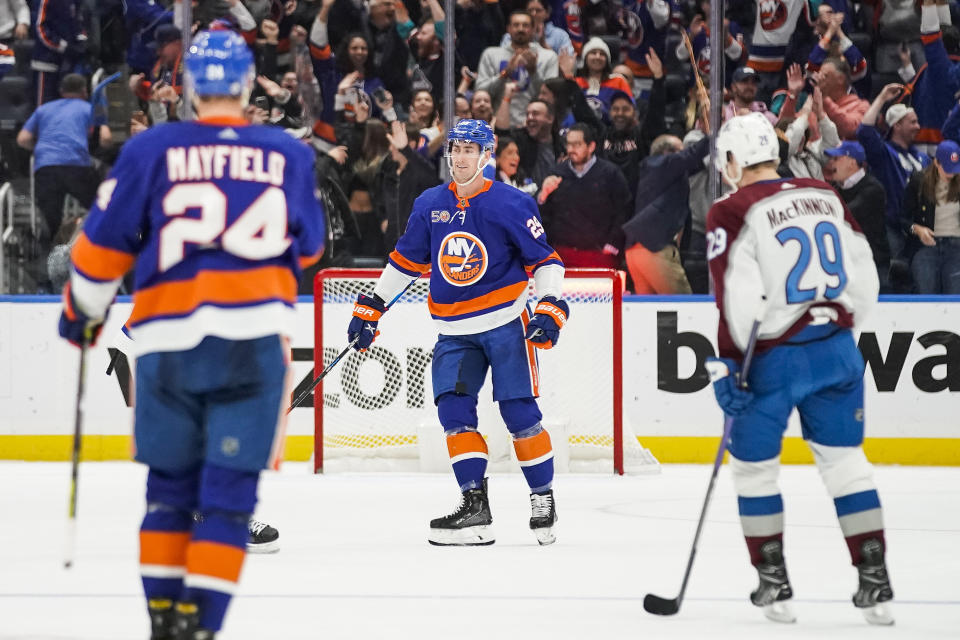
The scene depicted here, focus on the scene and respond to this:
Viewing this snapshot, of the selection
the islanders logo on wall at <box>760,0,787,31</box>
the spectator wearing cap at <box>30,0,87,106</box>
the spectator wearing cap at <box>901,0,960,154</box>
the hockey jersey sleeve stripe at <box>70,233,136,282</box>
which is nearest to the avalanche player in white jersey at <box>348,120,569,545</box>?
the hockey jersey sleeve stripe at <box>70,233,136,282</box>

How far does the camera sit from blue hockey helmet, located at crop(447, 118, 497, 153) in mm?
4910

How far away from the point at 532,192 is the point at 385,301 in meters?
2.76

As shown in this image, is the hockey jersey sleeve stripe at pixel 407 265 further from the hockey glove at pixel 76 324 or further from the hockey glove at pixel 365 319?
the hockey glove at pixel 76 324

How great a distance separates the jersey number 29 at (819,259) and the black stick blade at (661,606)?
0.75 m

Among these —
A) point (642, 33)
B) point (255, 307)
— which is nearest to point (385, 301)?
point (255, 307)

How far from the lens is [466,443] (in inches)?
192

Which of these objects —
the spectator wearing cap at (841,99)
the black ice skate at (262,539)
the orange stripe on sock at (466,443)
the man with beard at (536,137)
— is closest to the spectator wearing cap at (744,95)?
the spectator wearing cap at (841,99)

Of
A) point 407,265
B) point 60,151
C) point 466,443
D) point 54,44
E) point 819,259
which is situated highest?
point 54,44

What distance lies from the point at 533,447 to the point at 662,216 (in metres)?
3.05

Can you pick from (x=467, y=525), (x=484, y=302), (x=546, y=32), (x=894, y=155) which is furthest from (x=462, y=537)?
(x=546, y=32)

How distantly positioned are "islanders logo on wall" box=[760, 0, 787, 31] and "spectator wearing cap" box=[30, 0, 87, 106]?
364 centimetres

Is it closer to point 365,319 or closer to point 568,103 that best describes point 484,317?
point 365,319

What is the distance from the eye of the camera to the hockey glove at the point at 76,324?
272 cm

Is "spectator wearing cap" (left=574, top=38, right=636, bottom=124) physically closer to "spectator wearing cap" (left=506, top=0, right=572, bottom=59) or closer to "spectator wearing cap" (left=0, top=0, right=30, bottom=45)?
"spectator wearing cap" (left=506, top=0, right=572, bottom=59)
